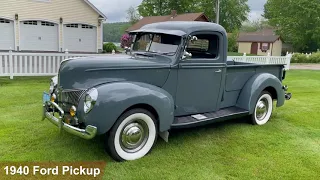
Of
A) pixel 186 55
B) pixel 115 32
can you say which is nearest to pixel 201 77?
pixel 186 55

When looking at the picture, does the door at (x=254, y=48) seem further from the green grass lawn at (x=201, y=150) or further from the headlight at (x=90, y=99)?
the headlight at (x=90, y=99)

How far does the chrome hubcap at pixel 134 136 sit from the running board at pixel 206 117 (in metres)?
0.44

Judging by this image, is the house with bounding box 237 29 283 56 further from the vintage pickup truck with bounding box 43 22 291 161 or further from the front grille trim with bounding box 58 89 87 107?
the front grille trim with bounding box 58 89 87 107

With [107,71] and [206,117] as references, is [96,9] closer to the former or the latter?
[206,117]

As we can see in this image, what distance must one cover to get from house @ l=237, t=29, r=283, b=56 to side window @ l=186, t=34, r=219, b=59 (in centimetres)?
4498

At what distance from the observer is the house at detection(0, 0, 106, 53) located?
19891 millimetres

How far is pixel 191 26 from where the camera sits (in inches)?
178

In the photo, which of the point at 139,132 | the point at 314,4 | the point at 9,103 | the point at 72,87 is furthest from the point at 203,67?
the point at 314,4

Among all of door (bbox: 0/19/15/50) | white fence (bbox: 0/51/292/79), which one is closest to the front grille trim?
white fence (bbox: 0/51/292/79)

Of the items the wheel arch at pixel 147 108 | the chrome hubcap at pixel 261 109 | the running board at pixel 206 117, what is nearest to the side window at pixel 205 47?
the running board at pixel 206 117

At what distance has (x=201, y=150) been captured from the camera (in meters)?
4.32

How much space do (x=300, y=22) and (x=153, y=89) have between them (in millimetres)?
43175

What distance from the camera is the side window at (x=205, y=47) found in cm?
481

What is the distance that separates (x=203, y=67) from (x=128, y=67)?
1.26 meters
